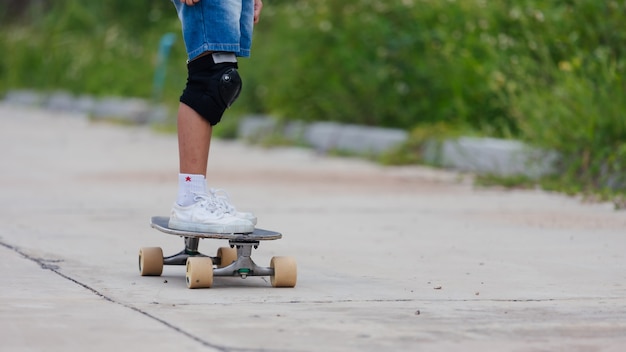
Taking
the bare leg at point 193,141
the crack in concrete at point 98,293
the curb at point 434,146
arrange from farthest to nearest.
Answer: the curb at point 434,146 → the bare leg at point 193,141 → the crack in concrete at point 98,293

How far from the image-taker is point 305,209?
7.86 meters

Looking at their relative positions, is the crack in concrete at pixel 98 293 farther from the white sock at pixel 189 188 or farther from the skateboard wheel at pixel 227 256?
the skateboard wheel at pixel 227 256

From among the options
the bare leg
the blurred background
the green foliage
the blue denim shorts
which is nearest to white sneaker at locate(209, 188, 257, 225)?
the bare leg

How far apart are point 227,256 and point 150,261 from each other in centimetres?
33

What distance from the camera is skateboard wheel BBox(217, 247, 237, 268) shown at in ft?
17.0

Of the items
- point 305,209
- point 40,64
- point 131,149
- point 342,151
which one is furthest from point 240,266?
point 40,64

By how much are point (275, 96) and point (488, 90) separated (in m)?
3.39

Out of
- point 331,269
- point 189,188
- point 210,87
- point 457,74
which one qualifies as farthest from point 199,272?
point 457,74

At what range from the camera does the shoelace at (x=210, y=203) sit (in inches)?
194

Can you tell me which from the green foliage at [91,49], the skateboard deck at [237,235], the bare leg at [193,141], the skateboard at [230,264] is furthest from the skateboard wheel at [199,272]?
the green foliage at [91,49]

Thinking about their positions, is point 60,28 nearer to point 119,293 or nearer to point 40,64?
point 40,64

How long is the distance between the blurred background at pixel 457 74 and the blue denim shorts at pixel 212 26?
3868 millimetres

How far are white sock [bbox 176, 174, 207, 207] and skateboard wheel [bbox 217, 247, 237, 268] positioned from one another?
0.29 m

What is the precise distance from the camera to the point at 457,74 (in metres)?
11.0
